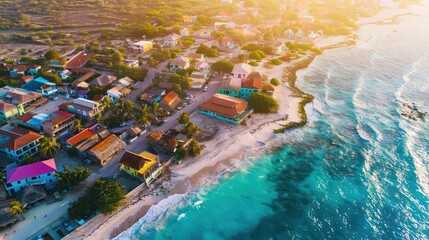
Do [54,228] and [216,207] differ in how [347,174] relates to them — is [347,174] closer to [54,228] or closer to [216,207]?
[216,207]

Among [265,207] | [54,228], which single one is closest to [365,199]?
[265,207]

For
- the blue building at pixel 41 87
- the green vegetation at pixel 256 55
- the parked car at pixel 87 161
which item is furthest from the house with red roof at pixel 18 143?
the green vegetation at pixel 256 55

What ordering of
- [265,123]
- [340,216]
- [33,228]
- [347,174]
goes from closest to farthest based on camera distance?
[33,228]
[340,216]
[347,174]
[265,123]

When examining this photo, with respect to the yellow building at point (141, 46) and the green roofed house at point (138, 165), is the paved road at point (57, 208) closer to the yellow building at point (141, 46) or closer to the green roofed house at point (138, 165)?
the green roofed house at point (138, 165)

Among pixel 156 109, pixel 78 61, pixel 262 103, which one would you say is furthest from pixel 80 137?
pixel 78 61

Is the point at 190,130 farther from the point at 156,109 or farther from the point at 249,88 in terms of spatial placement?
the point at 249,88

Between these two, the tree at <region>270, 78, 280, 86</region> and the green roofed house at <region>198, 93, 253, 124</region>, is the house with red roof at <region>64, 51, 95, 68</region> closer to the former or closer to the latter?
the green roofed house at <region>198, 93, 253, 124</region>
